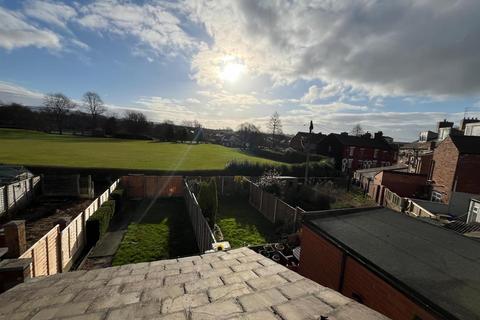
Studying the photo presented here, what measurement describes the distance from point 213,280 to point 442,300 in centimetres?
341

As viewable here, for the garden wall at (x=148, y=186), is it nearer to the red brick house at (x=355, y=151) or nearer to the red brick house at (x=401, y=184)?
the red brick house at (x=401, y=184)

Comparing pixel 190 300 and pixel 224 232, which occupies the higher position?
pixel 190 300

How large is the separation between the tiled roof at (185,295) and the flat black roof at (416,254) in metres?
2.21

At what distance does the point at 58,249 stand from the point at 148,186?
12859 mm

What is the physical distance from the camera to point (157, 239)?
12422 millimetres

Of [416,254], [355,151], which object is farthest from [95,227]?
[355,151]

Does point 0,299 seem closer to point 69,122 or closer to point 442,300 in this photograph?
point 442,300

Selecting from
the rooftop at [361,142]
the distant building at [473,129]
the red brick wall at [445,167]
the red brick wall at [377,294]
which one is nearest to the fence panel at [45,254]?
the red brick wall at [377,294]

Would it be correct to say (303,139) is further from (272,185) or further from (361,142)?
(272,185)

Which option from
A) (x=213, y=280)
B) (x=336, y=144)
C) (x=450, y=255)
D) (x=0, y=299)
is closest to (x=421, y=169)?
(x=336, y=144)

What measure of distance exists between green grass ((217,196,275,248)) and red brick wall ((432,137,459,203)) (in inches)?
711

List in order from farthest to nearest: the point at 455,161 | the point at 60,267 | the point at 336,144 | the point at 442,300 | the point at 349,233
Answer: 1. the point at 336,144
2. the point at 455,161
3. the point at 60,267
4. the point at 349,233
5. the point at 442,300

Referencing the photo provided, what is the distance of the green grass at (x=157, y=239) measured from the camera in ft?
35.0

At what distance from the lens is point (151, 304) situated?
8.39 feet
